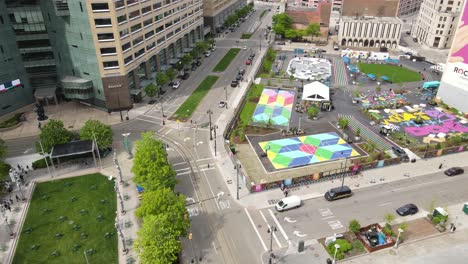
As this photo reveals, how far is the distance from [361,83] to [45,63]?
313 ft

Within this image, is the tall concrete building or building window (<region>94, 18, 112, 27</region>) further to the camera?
the tall concrete building

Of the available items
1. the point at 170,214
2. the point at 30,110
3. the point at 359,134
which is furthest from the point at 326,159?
the point at 30,110

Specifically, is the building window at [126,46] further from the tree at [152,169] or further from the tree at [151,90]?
the tree at [152,169]

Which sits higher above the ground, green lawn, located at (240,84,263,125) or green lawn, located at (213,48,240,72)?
green lawn, located at (213,48,240,72)

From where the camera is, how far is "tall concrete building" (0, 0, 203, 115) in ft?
273

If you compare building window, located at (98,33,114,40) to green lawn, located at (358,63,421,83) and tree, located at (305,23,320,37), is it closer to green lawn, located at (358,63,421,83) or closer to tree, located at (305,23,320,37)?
green lawn, located at (358,63,421,83)

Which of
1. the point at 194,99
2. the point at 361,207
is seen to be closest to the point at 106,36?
the point at 194,99

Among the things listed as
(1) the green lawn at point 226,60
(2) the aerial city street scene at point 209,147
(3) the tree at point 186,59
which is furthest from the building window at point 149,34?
(1) the green lawn at point 226,60

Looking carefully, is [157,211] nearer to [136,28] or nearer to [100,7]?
[100,7]

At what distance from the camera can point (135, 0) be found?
9062 centimetres

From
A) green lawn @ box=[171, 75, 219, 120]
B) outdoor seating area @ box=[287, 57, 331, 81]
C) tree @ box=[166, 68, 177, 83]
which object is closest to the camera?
green lawn @ box=[171, 75, 219, 120]

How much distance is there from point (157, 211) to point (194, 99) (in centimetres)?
5655

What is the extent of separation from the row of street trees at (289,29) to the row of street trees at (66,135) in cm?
11062

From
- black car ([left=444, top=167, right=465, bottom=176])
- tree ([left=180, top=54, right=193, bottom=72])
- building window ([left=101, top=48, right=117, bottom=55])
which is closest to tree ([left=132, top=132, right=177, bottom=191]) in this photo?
building window ([left=101, top=48, right=117, bottom=55])
